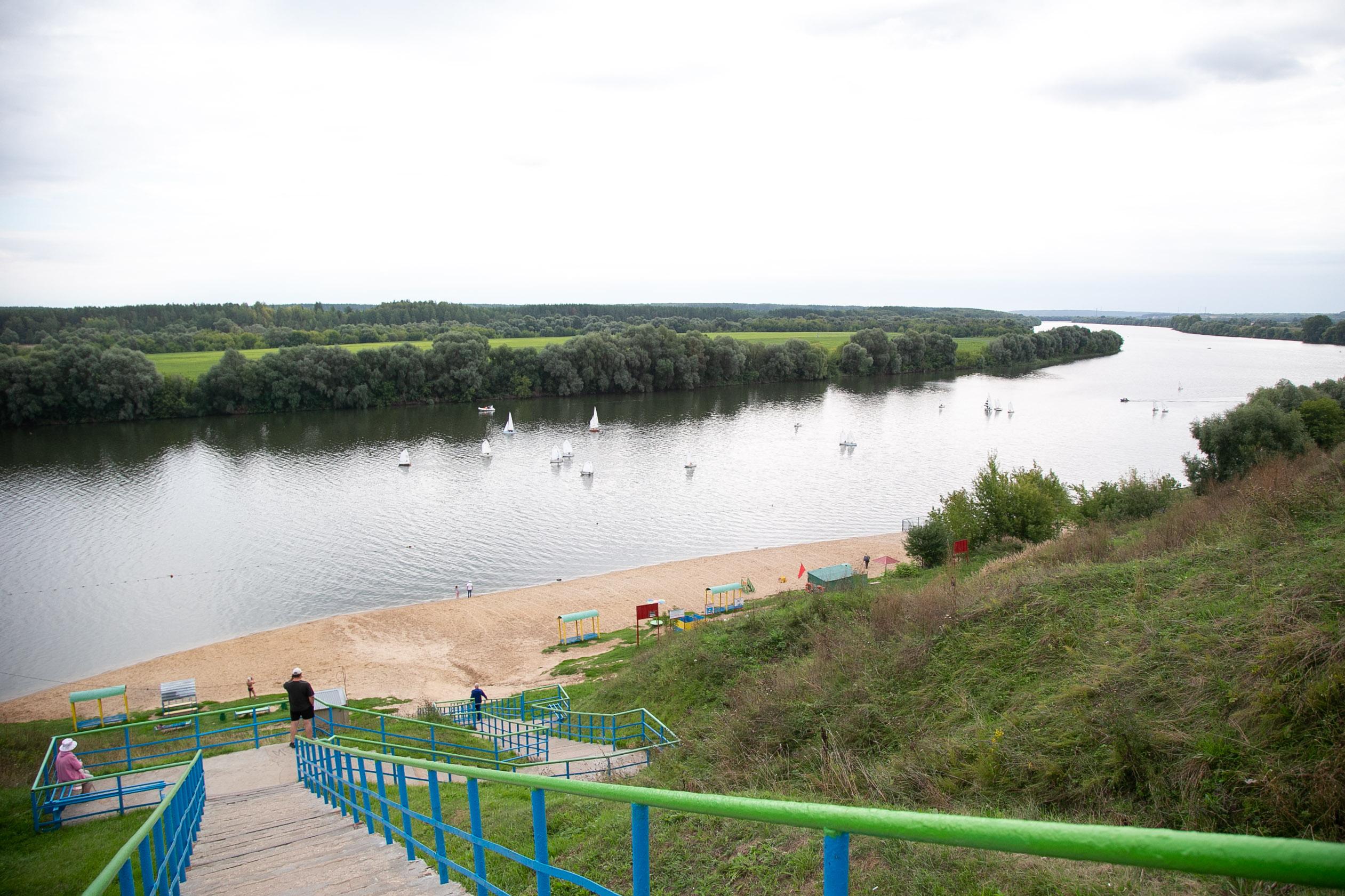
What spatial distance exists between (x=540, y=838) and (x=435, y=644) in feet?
85.0

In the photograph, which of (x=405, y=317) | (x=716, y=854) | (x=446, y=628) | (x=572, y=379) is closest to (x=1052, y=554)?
(x=716, y=854)

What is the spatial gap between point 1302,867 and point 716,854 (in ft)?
18.4

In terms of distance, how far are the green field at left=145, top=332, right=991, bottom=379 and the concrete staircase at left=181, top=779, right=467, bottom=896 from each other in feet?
273

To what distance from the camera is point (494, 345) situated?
9206cm

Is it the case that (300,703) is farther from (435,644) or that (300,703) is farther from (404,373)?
(404,373)

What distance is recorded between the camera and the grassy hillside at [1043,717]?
570 centimetres

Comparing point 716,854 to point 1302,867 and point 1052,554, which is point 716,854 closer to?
point 1302,867

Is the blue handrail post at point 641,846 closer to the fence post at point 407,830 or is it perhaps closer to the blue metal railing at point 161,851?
the blue metal railing at point 161,851

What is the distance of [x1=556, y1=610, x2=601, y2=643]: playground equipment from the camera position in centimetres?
2720

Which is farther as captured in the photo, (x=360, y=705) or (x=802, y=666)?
(x=360, y=705)

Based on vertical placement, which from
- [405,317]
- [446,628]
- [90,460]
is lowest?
[446,628]

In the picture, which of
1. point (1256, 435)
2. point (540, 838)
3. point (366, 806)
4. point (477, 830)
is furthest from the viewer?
point (1256, 435)

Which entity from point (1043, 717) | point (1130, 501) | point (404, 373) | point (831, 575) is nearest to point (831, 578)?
point (831, 575)

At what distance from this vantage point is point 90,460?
5588cm
